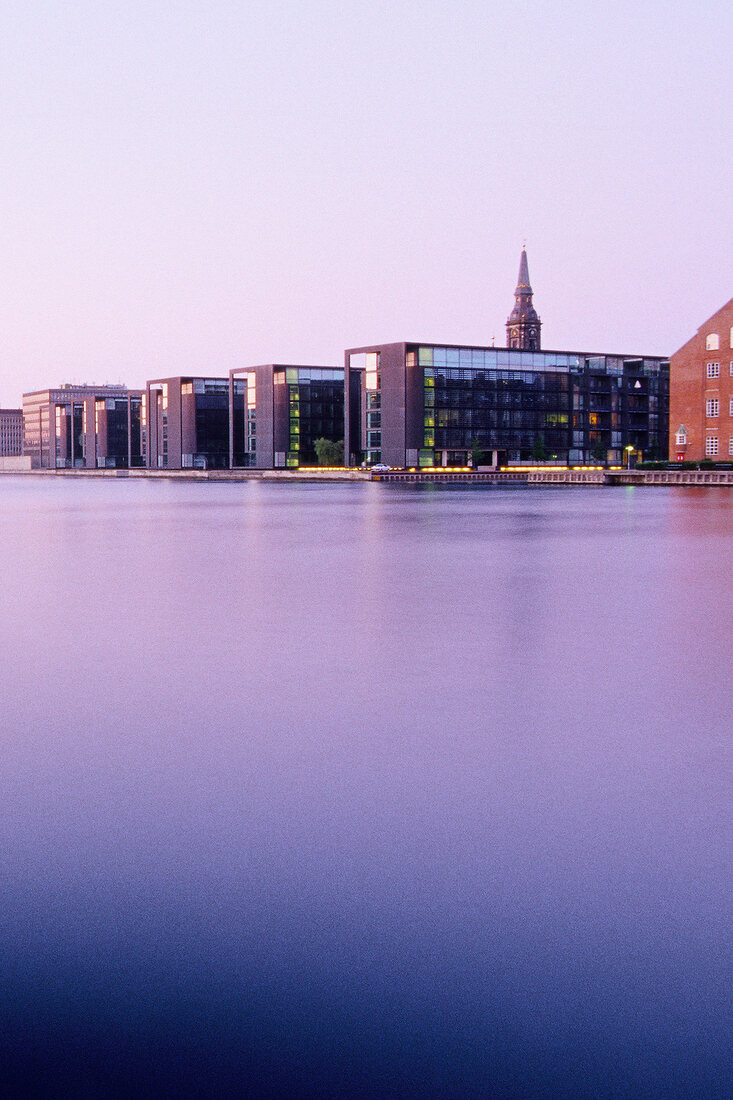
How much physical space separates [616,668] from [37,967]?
27.7 feet

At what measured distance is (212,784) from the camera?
7773 millimetres

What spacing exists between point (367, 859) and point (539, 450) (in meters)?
144

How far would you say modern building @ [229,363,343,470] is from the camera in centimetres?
16562

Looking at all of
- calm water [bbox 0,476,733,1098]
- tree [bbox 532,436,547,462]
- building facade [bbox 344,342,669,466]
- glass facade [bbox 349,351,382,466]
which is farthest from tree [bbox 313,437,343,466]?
calm water [bbox 0,476,733,1098]

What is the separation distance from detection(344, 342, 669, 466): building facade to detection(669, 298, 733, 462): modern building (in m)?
40.1

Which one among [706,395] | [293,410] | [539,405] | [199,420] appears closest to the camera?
[706,395]

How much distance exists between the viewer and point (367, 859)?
623 centimetres

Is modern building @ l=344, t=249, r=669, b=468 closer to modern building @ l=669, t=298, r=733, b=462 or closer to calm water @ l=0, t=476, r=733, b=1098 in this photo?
modern building @ l=669, t=298, r=733, b=462

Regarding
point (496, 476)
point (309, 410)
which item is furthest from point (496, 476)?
point (309, 410)

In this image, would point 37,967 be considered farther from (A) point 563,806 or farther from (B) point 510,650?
(B) point 510,650

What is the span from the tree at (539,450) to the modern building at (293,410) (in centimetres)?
3352

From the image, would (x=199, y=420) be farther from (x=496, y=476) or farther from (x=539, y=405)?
(x=496, y=476)

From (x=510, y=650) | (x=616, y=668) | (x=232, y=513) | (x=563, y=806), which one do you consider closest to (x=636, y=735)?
(x=563, y=806)

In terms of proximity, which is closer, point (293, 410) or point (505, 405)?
point (505, 405)
